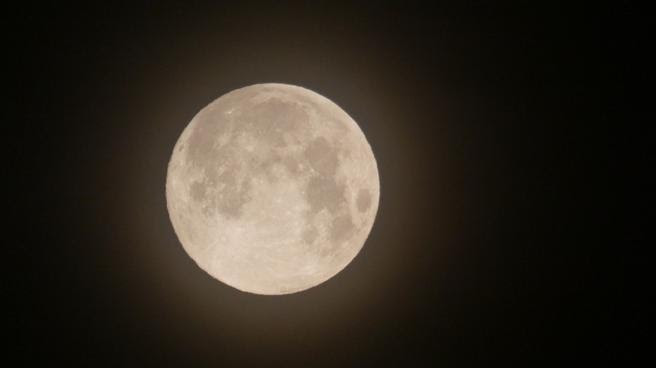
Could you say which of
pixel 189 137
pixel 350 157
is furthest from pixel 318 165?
pixel 189 137

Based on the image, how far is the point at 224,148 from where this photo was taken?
8.71 feet

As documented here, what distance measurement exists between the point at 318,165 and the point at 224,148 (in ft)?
1.36

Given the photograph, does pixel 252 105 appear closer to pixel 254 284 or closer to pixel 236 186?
pixel 236 186

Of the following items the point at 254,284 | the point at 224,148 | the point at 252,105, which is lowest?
the point at 254,284

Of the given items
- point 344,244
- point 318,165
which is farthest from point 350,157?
point 344,244

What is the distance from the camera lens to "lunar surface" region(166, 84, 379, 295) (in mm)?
2617

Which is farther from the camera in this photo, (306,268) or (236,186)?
(306,268)

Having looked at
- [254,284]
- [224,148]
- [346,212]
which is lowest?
[254,284]

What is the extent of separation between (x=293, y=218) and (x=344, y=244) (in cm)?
35

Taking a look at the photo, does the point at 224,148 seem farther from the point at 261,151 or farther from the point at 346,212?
the point at 346,212

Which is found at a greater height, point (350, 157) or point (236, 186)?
point (350, 157)

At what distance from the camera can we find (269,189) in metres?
2.60

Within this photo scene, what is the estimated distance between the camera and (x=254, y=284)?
2.85 m

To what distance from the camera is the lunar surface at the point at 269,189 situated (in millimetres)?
2617
